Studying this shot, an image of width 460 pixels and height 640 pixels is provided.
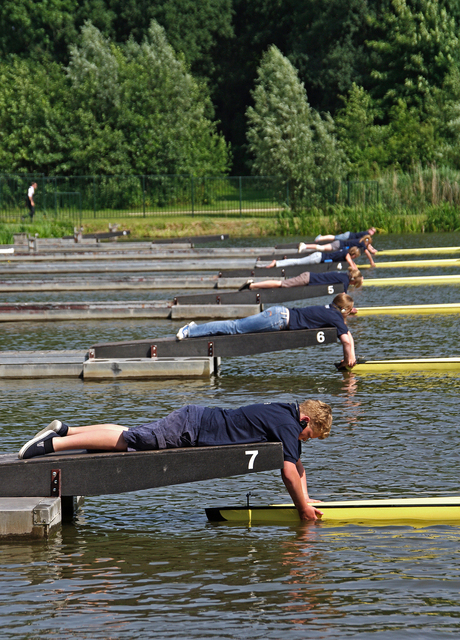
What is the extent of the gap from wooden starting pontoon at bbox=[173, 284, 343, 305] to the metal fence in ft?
75.1

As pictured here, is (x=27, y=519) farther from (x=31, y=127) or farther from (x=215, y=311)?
(x=31, y=127)

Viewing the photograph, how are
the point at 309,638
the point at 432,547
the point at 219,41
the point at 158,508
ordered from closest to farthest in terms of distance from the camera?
1. the point at 309,638
2. the point at 432,547
3. the point at 158,508
4. the point at 219,41

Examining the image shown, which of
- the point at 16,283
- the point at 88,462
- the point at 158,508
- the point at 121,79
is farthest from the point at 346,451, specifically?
the point at 121,79

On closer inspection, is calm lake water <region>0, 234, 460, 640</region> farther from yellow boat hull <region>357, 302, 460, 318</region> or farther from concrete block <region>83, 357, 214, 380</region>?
yellow boat hull <region>357, 302, 460, 318</region>

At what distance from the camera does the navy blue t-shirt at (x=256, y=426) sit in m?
6.77

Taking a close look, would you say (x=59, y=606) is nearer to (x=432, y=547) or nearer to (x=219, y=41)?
(x=432, y=547)

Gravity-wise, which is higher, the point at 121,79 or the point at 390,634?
the point at 121,79

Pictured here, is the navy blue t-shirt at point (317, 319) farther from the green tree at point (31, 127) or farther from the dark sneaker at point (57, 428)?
the green tree at point (31, 127)

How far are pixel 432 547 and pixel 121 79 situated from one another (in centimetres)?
4726

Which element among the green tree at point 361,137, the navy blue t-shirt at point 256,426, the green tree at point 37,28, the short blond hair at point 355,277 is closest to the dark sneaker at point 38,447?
the navy blue t-shirt at point 256,426

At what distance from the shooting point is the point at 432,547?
253 inches

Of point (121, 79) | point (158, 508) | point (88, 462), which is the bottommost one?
point (158, 508)

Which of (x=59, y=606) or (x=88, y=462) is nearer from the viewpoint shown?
(x=59, y=606)

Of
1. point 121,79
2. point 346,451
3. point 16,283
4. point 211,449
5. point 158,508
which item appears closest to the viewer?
point 211,449
